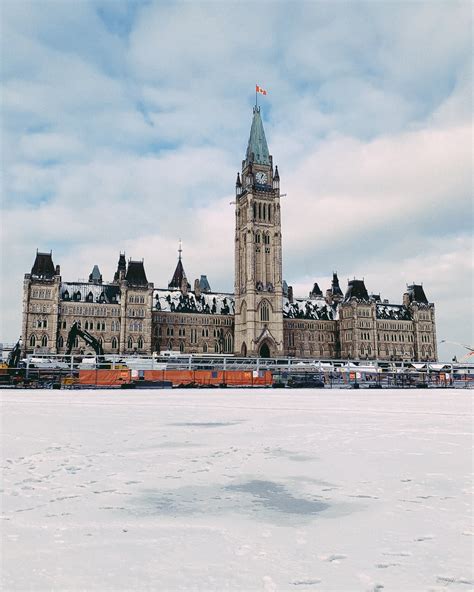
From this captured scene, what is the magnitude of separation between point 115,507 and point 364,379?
52.2 m

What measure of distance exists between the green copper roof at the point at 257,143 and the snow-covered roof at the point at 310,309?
30284 mm

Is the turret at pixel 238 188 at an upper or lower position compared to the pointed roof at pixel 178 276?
upper

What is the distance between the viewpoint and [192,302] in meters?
107

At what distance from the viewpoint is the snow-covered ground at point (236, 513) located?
4.00 meters

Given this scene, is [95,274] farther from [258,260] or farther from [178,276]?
[258,260]

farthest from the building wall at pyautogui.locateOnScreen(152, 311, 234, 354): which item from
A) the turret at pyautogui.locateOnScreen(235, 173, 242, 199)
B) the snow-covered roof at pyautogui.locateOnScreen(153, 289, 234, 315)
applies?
the turret at pyautogui.locateOnScreen(235, 173, 242, 199)

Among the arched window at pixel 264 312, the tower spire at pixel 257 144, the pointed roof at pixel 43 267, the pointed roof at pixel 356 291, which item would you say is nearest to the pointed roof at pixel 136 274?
the pointed roof at pixel 43 267

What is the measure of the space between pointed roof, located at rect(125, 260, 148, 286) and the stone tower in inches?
748

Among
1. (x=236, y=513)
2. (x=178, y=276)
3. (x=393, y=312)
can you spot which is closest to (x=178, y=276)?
(x=178, y=276)

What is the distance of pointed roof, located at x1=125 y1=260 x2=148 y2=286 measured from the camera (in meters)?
96.8

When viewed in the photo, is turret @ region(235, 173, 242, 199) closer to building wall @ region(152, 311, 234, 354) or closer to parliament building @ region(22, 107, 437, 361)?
parliament building @ region(22, 107, 437, 361)

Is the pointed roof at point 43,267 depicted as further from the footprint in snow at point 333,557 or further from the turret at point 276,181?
the footprint in snow at point 333,557

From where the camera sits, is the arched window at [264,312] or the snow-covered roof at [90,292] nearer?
the snow-covered roof at [90,292]

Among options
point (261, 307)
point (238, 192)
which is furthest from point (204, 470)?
point (238, 192)
